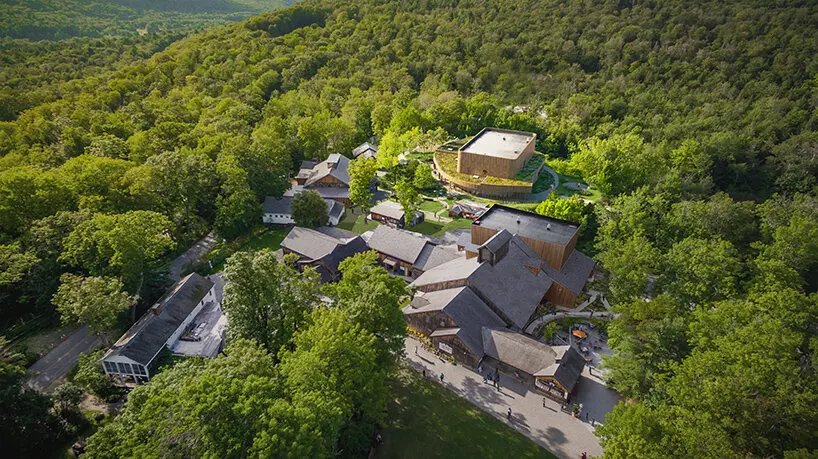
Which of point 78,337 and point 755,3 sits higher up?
point 755,3

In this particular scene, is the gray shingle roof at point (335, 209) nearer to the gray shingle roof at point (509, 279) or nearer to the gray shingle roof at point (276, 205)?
the gray shingle roof at point (276, 205)

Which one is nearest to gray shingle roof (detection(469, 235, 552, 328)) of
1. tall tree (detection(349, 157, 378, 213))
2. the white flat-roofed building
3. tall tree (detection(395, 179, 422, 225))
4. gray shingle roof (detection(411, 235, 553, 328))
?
gray shingle roof (detection(411, 235, 553, 328))

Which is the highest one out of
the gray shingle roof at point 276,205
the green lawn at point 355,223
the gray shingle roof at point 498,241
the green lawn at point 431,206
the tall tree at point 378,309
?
the tall tree at point 378,309

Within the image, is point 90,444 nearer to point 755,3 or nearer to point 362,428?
point 362,428

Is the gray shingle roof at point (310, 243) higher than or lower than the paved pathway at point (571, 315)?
higher

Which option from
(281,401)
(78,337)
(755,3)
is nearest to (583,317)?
(281,401)

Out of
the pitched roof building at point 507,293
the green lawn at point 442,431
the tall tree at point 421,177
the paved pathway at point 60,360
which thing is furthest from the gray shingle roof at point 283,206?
the green lawn at point 442,431

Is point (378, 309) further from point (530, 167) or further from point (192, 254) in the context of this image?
point (530, 167)
